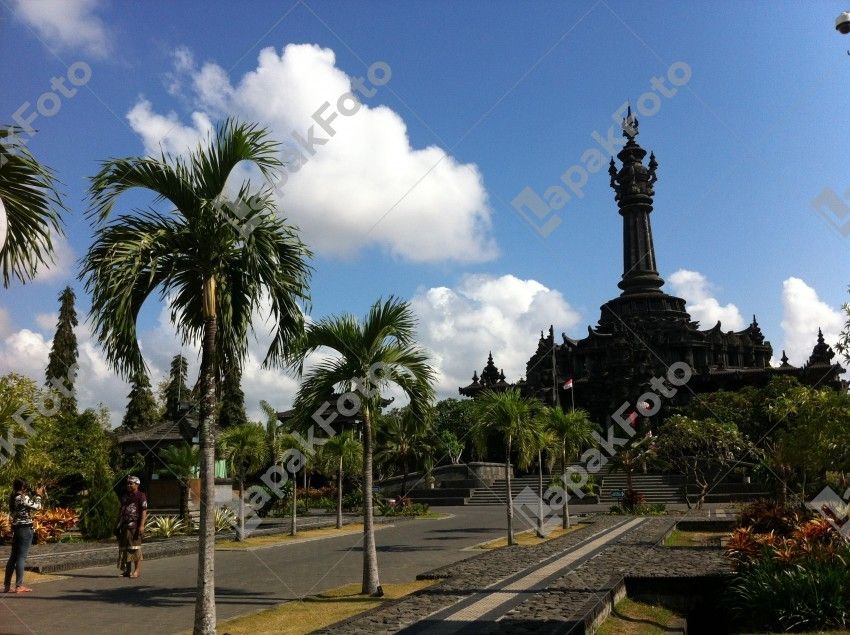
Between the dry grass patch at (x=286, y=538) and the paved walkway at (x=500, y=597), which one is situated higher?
the paved walkway at (x=500, y=597)

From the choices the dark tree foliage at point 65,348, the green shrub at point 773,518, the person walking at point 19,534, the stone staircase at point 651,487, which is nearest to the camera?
the person walking at point 19,534

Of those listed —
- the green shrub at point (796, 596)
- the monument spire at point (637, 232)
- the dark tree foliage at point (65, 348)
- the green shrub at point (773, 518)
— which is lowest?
the green shrub at point (796, 596)

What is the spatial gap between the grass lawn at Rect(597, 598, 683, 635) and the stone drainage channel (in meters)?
0.18

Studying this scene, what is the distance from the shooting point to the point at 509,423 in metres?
22.4

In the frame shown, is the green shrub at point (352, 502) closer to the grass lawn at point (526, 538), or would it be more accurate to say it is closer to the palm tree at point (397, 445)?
the palm tree at point (397, 445)

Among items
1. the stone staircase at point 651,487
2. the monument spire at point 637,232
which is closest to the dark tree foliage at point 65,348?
the stone staircase at point 651,487

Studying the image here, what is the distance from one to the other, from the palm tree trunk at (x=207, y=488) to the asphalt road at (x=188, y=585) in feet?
5.59

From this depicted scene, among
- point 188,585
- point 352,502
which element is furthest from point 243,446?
point 352,502

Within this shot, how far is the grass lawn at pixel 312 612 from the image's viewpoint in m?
10.2

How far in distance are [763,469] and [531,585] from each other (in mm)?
18026

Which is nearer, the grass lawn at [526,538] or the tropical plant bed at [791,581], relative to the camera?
the tropical plant bed at [791,581]

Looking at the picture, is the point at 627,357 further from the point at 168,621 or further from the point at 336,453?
the point at 168,621

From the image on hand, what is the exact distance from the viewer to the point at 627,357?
3287 inches

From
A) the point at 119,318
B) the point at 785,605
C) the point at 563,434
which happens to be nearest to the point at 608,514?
the point at 563,434
